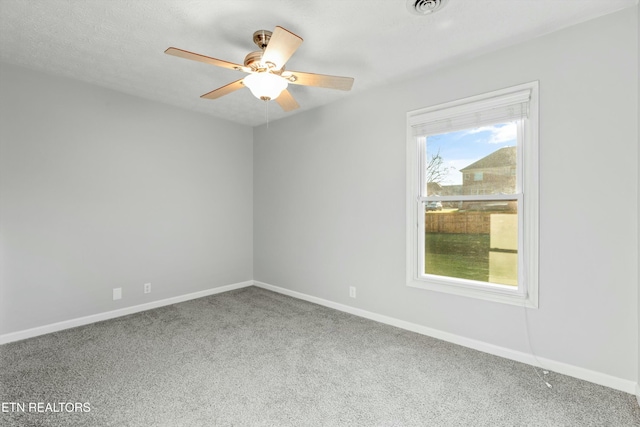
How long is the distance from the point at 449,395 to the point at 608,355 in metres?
1.13

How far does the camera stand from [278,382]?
2.12 metres

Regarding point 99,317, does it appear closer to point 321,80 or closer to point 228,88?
point 228,88

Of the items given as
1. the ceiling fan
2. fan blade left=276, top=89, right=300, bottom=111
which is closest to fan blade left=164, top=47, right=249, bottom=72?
the ceiling fan

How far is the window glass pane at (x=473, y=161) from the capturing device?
2516 millimetres

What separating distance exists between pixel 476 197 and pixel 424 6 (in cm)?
154

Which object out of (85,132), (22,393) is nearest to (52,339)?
(22,393)

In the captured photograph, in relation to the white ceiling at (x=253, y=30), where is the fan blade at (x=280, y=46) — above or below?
below

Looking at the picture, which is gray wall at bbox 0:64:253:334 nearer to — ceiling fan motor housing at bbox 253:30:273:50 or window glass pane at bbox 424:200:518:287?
ceiling fan motor housing at bbox 253:30:273:50

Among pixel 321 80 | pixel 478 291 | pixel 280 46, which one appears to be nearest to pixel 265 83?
pixel 280 46

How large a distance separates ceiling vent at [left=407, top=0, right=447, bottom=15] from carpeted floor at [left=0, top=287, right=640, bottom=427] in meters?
2.47

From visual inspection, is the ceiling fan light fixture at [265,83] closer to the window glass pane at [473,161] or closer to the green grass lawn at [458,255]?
the window glass pane at [473,161]

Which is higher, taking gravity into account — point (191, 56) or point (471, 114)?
point (191, 56)

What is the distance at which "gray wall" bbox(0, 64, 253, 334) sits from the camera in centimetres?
277

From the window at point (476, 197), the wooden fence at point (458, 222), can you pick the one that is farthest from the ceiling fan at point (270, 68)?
the wooden fence at point (458, 222)
